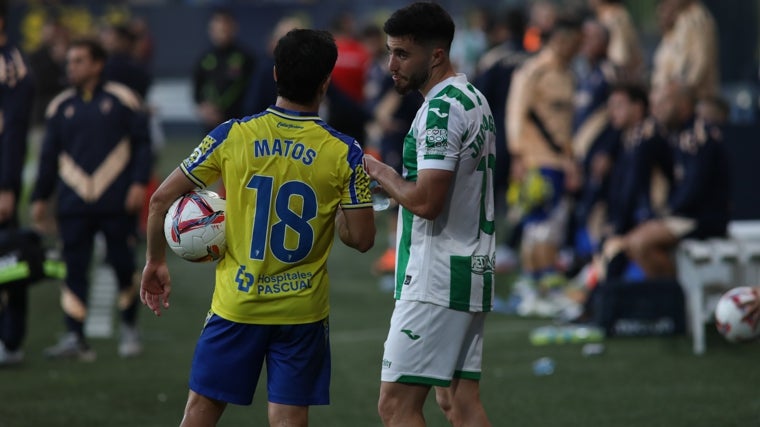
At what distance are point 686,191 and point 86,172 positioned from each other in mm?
4701

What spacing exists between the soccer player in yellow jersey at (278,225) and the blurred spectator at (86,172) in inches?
180

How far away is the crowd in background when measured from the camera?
404 inches

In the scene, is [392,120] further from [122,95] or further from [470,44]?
[470,44]

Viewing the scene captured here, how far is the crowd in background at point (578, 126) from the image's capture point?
10.3 metres

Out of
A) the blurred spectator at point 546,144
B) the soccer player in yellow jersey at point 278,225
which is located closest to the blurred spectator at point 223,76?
the blurred spectator at point 546,144

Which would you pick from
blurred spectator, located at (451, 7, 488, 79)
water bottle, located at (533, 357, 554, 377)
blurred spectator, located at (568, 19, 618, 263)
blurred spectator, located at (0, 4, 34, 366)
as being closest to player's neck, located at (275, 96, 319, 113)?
water bottle, located at (533, 357, 554, 377)

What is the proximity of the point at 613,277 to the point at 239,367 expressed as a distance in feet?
20.0

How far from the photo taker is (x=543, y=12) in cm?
1509

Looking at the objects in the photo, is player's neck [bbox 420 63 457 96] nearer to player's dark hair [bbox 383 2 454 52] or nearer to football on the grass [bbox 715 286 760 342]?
player's dark hair [bbox 383 2 454 52]

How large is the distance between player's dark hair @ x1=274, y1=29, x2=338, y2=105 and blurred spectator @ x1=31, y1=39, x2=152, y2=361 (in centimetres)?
471

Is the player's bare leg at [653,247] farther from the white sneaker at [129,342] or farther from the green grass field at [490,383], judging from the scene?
the white sneaker at [129,342]

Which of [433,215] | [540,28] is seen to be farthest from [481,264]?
[540,28]

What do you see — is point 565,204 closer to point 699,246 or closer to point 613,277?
point 613,277

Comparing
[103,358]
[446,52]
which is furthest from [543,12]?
[446,52]
